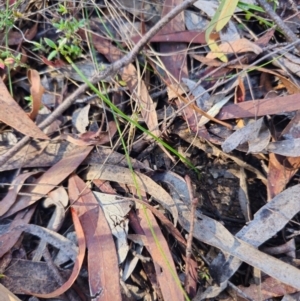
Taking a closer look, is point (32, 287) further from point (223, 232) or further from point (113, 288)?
point (223, 232)

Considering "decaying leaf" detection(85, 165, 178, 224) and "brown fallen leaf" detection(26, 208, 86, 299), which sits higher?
"decaying leaf" detection(85, 165, 178, 224)

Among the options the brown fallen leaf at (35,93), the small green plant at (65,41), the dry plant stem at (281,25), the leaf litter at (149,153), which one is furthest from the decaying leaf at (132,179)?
the dry plant stem at (281,25)

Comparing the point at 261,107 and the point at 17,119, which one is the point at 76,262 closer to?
the point at 17,119

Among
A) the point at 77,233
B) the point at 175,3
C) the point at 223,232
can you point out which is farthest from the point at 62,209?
the point at 175,3

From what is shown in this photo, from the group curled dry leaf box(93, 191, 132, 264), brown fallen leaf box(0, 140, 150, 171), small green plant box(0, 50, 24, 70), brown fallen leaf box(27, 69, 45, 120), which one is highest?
small green plant box(0, 50, 24, 70)

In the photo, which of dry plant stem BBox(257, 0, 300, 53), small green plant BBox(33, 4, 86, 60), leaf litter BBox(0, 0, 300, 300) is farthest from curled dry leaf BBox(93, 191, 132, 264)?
dry plant stem BBox(257, 0, 300, 53)

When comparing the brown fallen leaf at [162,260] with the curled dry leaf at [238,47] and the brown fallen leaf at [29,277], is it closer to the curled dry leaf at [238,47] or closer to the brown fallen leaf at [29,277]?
the brown fallen leaf at [29,277]

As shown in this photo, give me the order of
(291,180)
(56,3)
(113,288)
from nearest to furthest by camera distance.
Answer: (113,288), (291,180), (56,3)

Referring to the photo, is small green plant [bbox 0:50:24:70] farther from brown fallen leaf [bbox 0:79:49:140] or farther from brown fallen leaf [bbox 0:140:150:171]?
brown fallen leaf [bbox 0:140:150:171]
